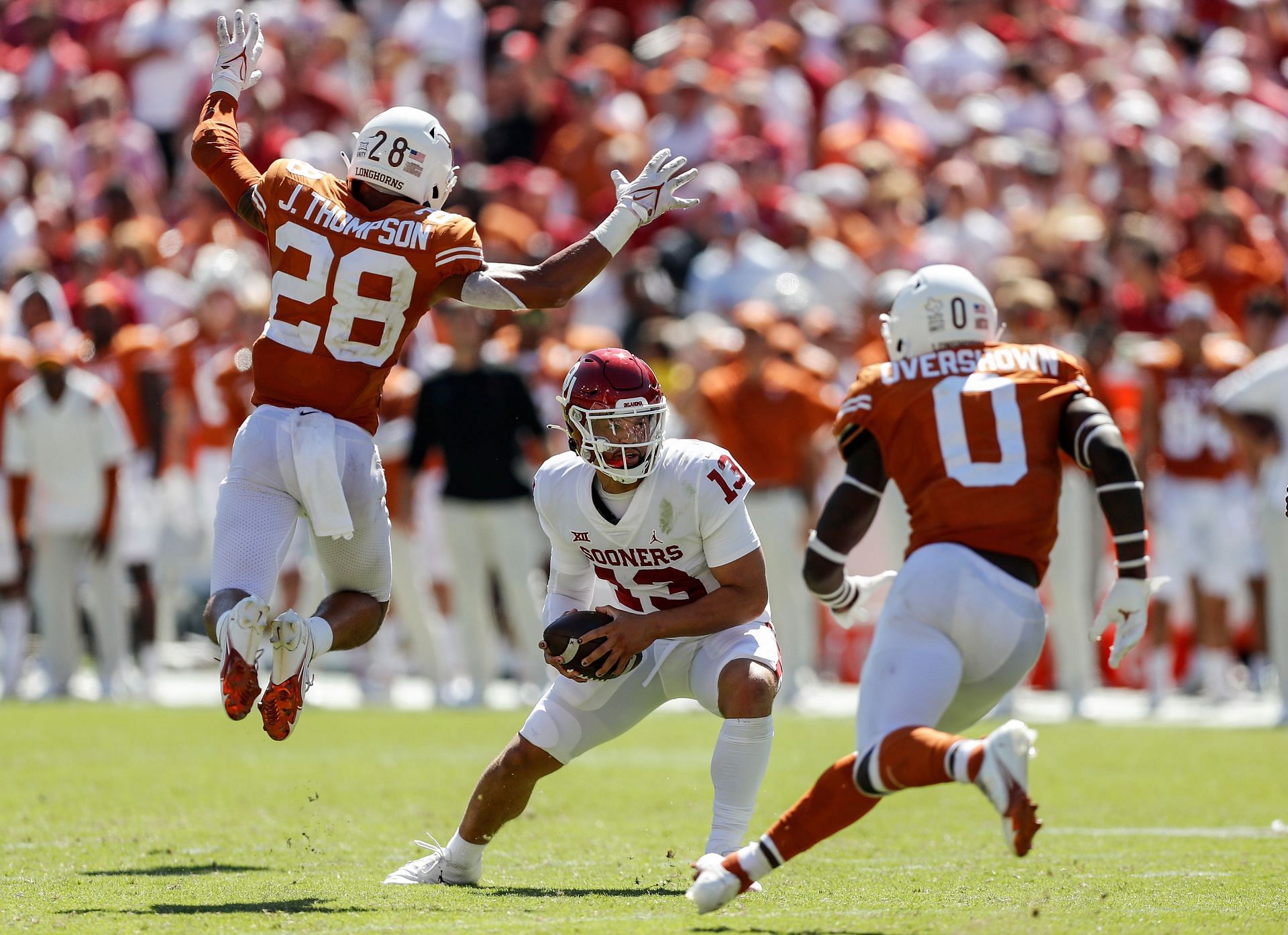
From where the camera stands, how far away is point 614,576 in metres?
5.79

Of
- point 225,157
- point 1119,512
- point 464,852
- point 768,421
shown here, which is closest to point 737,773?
point 464,852

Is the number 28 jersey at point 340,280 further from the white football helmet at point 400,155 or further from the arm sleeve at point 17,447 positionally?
the arm sleeve at point 17,447

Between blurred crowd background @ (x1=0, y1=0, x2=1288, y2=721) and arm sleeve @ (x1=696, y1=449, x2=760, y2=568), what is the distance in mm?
4439

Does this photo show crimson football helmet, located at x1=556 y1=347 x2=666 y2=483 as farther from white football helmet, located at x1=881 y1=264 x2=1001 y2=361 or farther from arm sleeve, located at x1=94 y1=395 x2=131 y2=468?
arm sleeve, located at x1=94 y1=395 x2=131 y2=468

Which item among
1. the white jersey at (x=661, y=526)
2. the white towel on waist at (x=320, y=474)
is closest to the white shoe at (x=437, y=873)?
the white jersey at (x=661, y=526)

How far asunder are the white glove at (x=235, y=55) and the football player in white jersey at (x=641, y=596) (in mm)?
1925

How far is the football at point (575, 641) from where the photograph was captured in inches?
213

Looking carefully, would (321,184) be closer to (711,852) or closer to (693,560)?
(693,560)

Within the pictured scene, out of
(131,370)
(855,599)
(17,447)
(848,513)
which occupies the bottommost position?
(855,599)

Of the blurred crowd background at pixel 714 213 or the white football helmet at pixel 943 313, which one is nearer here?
the white football helmet at pixel 943 313

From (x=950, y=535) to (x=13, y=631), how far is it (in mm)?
8717

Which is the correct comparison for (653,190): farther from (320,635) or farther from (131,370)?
(131,370)

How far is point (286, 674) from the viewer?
5.84 metres

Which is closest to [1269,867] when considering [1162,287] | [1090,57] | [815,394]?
[815,394]
